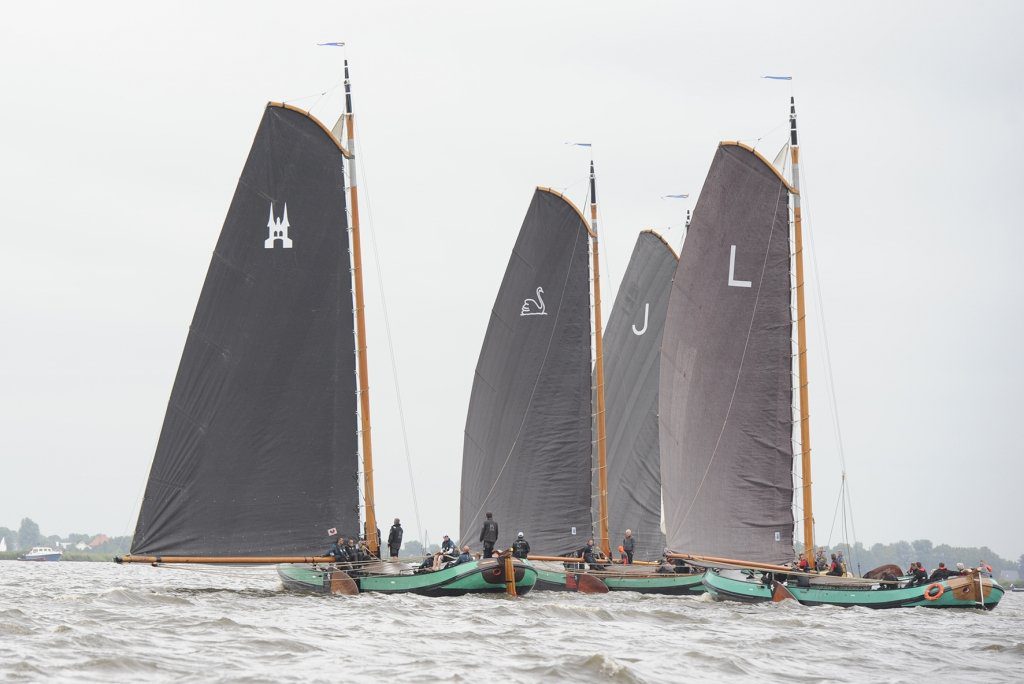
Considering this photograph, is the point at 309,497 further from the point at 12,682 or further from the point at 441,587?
the point at 12,682

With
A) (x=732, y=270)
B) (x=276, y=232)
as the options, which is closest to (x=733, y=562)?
(x=732, y=270)

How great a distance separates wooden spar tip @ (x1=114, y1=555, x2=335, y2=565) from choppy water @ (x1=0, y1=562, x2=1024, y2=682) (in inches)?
41.6

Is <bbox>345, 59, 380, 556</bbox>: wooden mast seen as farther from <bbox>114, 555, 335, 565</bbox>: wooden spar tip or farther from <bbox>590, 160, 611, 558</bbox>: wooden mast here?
<bbox>590, 160, 611, 558</bbox>: wooden mast

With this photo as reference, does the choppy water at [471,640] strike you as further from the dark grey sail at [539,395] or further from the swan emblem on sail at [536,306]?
the swan emblem on sail at [536,306]

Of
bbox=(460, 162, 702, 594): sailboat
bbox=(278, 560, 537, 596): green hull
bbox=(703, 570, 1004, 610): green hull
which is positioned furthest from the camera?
bbox=(460, 162, 702, 594): sailboat

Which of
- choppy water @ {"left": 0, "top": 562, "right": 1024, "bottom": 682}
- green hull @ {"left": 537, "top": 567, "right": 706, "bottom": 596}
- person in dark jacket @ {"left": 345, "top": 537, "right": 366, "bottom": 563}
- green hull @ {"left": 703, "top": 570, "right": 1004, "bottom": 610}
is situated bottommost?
choppy water @ {"left": 0, "top": 562, "right": 1024, "bottom": 682}

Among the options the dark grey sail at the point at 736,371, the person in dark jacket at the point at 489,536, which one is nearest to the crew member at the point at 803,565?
the dark grey sail at the point at 736,371

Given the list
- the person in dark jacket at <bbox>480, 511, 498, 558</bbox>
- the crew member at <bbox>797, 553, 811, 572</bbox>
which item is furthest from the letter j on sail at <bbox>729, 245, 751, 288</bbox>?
the person in dark jacket at <bbox>480, 511, 498, 558</bbox>

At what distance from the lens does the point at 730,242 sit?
49281 mm

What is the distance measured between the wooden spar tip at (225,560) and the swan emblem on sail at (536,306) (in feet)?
49.8

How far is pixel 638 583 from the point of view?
5209 centimetres

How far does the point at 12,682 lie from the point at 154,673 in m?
2.52

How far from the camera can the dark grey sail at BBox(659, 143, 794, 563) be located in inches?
1893

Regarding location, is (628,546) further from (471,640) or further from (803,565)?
(471,640)
